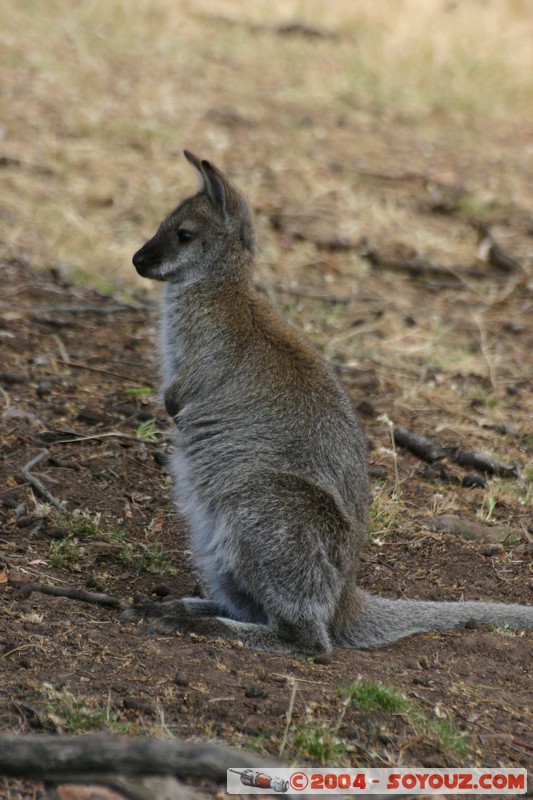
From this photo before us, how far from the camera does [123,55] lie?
12.7m

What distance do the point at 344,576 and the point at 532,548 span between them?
4.83ft

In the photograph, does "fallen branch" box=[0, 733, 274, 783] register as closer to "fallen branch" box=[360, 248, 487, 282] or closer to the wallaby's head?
the wallaby's head

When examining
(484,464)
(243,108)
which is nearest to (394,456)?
(484,464)

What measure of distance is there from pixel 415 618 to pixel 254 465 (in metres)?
0.95

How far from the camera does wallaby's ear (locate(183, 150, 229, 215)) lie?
5.00 metres

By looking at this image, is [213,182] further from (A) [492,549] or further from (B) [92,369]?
(A) [492,549]

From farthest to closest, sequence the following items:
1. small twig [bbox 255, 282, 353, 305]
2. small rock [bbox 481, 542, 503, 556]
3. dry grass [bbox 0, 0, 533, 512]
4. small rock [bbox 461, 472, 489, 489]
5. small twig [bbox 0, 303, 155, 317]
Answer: small twig [bbox 255, 282, 353, 305]
dry grass [bbox 0, 0, 533, 512]
small twig [bbox 0, 303, 155, 317]
small rock [bbox 461, 472, 489, 489]
small rock [bbox 481, 542, 503, 556]

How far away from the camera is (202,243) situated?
200 inches

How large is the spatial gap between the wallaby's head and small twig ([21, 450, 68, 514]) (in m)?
1.11

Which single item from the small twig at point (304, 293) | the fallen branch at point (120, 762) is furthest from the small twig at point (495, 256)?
the fallen branch at point (120, 762)

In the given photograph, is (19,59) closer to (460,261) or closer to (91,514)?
(460,261)

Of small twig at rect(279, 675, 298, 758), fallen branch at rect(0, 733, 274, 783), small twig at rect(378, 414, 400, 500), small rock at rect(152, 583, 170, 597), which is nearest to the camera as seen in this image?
fallen branch at rect(0, 733, 274, 783)

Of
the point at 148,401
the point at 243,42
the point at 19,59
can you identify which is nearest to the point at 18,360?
the point at 148,401

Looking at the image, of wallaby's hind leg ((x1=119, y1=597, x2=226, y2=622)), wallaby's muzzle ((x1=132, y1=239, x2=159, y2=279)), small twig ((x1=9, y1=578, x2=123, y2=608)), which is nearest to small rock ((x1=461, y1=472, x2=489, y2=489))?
wallaby's hind leg ((x1=119, y1=597, x2=226, y2=622))
